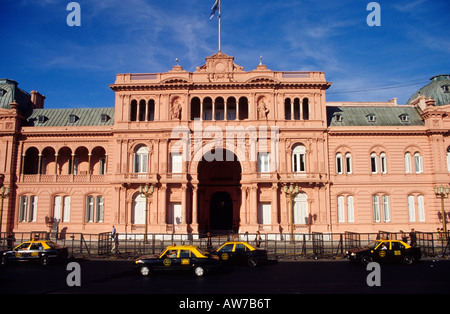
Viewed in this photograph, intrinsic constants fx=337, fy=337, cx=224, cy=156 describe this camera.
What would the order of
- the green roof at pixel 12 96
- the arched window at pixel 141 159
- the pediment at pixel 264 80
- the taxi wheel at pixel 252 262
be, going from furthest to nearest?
the green roof at pixel 12 96, the arched window at pixel 141 159, the pediment at pixel 264 80, the taxi wheel at pixel 252 262

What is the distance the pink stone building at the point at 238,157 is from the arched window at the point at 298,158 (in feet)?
0.37

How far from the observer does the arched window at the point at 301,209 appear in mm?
35125

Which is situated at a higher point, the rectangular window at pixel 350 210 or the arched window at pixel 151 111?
the arched window at pixel 151 111

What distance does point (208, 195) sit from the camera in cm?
4097

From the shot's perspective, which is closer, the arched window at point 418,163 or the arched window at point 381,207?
the arched window at point 381,207

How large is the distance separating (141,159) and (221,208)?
11502mm

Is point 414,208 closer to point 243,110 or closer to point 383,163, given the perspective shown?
point 383,163

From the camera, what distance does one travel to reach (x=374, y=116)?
3919cm

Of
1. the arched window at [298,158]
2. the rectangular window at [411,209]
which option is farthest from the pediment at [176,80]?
the rectangular window at [411,209]

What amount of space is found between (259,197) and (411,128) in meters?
18.4

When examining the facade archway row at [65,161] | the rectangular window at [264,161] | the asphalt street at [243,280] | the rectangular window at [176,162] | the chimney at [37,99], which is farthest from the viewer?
the chimney at [37,99]

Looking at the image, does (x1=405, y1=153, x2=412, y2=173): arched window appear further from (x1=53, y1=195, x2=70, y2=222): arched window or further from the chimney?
the chimney

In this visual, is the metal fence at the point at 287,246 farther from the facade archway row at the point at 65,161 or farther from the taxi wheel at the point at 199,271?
the facade archway row at the point at 65,161

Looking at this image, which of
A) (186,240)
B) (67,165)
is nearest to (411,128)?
(186,240)
